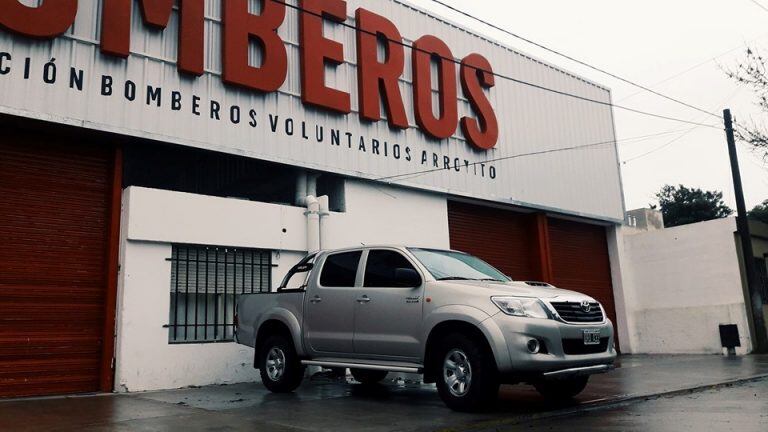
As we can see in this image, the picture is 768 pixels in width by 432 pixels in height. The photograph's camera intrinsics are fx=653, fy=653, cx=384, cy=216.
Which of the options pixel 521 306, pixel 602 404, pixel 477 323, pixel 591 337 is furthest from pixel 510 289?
pixel 602 404

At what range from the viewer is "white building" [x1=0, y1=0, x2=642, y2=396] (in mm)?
10125

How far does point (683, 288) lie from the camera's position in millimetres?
19875

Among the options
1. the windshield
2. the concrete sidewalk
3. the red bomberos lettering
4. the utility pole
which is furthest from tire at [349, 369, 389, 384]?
the utility pole

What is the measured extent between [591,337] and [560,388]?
3.95ft

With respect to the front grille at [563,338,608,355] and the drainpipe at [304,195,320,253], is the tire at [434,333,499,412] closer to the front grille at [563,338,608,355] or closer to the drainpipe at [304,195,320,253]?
the front grille at [563,338,608,355]

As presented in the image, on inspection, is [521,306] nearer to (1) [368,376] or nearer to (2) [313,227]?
(1) [368,376]

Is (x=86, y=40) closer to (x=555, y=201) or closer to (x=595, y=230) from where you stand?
(x=555, y=201)

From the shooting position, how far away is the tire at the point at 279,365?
30.5ft

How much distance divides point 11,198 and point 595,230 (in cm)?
1698

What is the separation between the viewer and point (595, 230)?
70.0 feet

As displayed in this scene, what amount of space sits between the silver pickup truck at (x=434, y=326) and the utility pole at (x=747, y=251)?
1125 cm

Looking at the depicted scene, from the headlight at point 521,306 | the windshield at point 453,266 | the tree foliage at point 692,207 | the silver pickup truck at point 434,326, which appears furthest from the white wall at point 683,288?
the tree foliage at point 692,207

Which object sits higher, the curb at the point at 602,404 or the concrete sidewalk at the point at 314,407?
the concrete sidewalk at the point at 314,407

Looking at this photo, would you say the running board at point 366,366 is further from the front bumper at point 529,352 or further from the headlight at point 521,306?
the headlight at point 521,306
